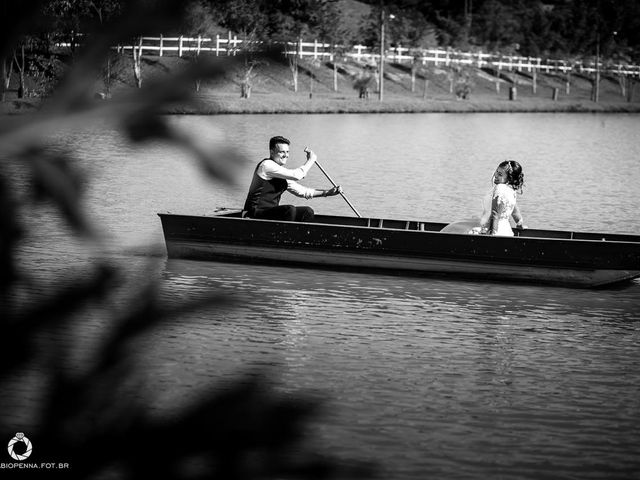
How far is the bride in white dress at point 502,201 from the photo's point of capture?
15.3 metres

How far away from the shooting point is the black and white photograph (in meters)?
1.65

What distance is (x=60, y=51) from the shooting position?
1.79m

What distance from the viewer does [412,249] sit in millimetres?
15906

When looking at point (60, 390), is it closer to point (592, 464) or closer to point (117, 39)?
point (117, 39)

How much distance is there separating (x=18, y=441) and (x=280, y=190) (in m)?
14.2

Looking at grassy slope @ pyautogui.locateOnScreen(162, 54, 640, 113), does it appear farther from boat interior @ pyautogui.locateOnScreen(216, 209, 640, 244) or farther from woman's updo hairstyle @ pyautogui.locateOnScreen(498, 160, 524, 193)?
woman's updo hairstyle @ pyautogui.locateOnScreen(498, 160, 524, 193)

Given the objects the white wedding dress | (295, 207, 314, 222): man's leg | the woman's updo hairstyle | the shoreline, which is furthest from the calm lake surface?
the shoreline

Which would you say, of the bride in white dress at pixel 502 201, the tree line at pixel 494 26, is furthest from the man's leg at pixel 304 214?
the tree line at pixel 494 26

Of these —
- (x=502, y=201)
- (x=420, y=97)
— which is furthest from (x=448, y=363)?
(x=420, y=97)

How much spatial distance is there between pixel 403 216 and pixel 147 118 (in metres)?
22.8

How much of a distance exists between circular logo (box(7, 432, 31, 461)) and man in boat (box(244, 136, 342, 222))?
13203 millimetres

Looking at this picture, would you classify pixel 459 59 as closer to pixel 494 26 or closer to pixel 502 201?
pixel 494 26

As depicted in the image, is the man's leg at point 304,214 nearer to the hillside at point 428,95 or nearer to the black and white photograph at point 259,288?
the black and white photograph at point 259,288

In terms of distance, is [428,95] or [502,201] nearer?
[502,201]
